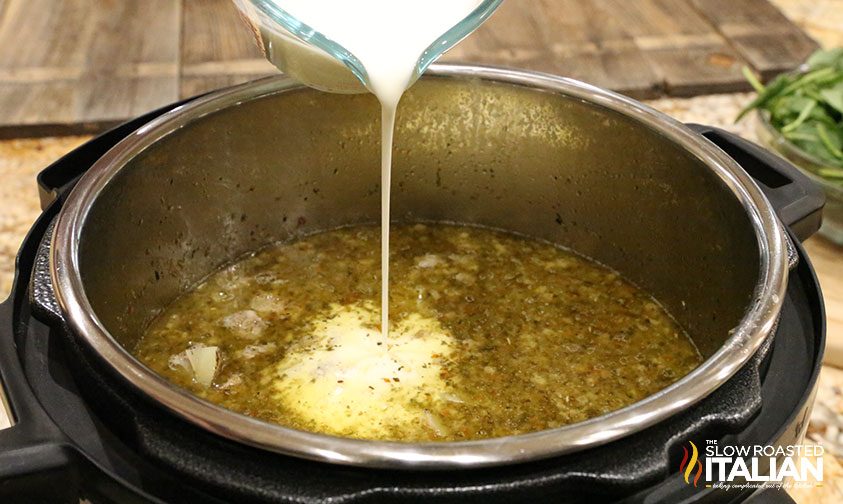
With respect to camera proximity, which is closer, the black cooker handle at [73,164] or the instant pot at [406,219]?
the instant pot at [406,219]

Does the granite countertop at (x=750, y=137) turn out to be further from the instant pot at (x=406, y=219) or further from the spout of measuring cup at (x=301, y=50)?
the spout of measuring cup at (x=301, y=50)

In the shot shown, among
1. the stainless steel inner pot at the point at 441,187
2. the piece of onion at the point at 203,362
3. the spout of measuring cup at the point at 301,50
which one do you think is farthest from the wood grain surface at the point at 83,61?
the spout of measuring cup at the point at 301,50

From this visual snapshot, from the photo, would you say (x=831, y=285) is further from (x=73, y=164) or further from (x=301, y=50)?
(x=73, y=164)

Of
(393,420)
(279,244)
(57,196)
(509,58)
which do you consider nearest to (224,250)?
(279,244)

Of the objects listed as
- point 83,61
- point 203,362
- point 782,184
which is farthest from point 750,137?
point 83,61

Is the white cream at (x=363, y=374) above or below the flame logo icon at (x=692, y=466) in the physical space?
below

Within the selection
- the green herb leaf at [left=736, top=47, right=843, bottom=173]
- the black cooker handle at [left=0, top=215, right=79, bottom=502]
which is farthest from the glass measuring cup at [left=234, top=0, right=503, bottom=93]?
the green herb leaf at [left=736, top=47, right=843, bottom=173]
